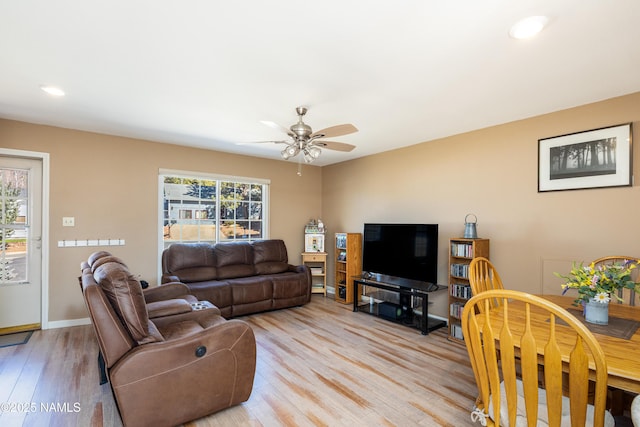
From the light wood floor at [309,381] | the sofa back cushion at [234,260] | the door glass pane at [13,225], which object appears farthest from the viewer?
the sofa back cushion at [234,260]

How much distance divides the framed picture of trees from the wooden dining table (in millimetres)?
1326

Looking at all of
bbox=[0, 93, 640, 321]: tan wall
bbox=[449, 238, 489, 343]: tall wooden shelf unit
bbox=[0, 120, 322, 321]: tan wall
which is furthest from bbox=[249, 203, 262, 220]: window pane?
bbox=[449, 238, 489, 343]: tall wooden shelf unit

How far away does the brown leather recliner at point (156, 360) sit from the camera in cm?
178

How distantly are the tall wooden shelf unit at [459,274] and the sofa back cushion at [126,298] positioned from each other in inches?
123

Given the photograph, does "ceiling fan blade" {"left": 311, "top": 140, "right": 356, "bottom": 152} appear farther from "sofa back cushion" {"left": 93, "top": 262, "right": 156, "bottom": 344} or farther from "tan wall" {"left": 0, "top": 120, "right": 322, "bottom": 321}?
"tan wall" {"left": 0, "top": 120, "right": 322, "bottom": 321}

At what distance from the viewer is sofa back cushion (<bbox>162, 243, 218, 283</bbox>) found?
4.30 meters

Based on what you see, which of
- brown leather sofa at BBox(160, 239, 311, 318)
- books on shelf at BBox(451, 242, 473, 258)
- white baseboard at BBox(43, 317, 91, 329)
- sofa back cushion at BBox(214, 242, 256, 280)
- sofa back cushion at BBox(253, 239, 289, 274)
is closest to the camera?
books on shelf at BBox(451, 242, 473, 258)

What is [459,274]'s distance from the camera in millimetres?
3553

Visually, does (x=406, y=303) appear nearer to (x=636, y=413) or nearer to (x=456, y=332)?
(x=456, y=332)

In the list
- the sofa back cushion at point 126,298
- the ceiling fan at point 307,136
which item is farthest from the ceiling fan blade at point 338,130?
the sofa back cushion at point 126,298

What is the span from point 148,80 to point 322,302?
13.1 feet

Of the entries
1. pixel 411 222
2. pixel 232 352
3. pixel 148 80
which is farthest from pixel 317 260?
pixel 148 80

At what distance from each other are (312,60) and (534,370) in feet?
7.15

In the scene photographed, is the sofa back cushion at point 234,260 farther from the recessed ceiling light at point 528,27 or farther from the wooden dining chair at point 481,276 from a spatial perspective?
the recessed ceiling light at point 528,27
